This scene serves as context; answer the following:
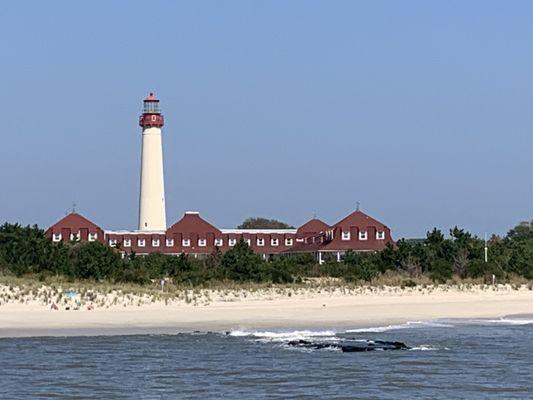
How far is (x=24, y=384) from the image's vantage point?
711 inches

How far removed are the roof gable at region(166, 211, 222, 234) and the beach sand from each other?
96.0ft

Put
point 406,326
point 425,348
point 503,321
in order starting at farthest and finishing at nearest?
point 503,321 < point 406,326 < point 425,348

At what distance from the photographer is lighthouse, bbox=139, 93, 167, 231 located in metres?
68.1

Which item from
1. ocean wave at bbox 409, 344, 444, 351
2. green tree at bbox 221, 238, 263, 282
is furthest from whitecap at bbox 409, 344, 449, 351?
green tree at bbox 221, 238, 263, 282

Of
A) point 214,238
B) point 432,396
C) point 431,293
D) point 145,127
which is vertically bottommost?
point 432,396

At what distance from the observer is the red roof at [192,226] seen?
221ft

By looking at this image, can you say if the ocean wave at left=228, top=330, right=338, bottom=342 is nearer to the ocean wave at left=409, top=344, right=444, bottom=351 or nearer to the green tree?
the ocean wave at left=409, top=344, right=444, bottom=351

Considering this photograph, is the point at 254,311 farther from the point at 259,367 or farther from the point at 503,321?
the point at 259,367

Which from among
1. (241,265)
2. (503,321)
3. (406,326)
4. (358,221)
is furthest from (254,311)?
(358,221)

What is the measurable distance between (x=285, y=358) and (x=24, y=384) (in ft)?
16.6

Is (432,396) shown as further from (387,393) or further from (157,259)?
(157,259)

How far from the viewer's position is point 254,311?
30297 millimetres

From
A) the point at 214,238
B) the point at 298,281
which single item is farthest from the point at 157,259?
the point at 214,238

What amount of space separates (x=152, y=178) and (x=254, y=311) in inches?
1520
